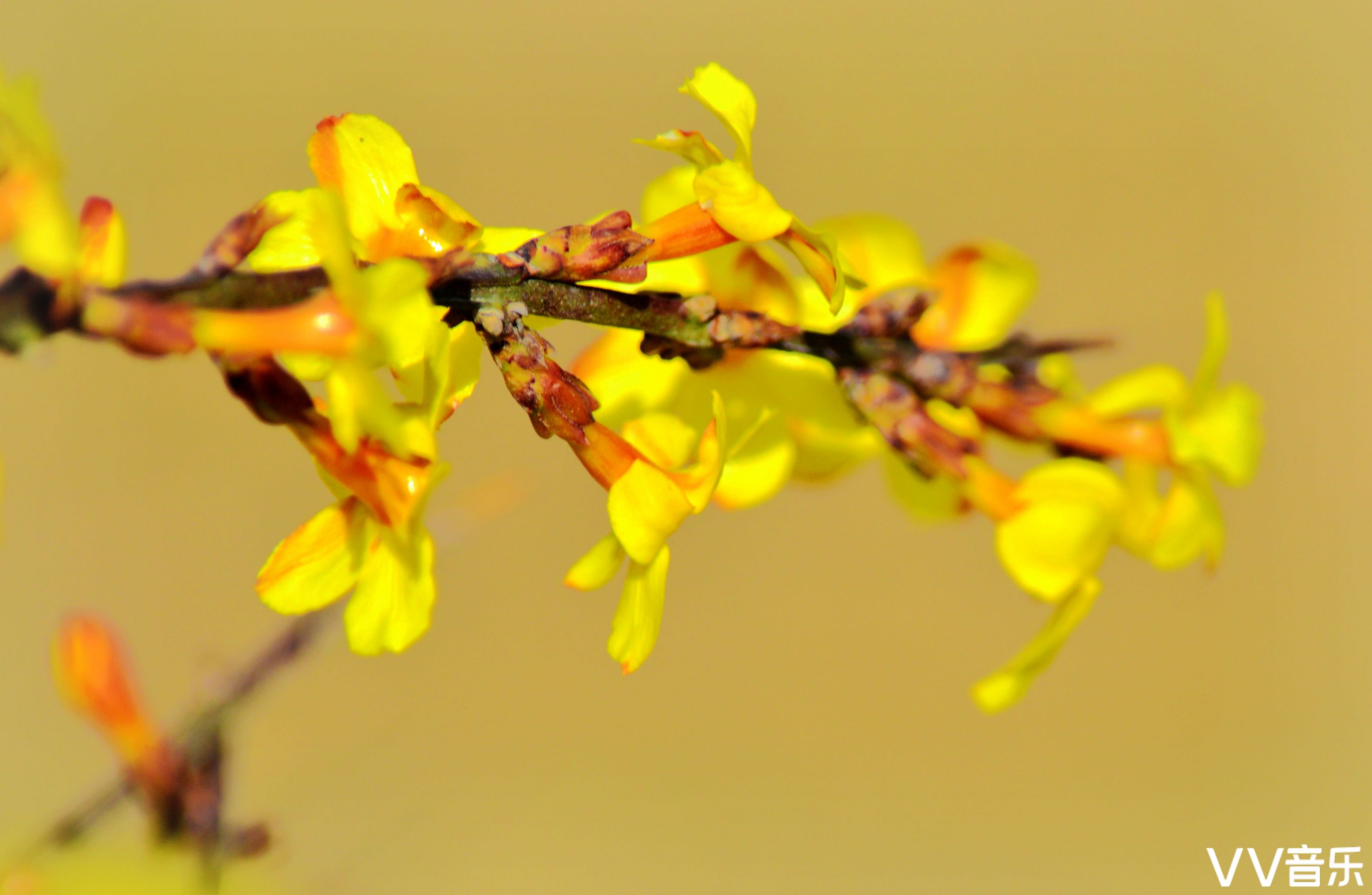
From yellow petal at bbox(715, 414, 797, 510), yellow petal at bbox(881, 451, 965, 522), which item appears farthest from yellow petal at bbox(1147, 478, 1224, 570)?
yellow petal at bbox(715, 414, 797, 510)

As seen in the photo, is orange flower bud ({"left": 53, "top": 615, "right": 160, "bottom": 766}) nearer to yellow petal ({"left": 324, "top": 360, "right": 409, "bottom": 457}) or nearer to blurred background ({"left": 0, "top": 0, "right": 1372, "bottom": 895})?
yellow petal ({"left": 324, "top": 360, "right": 409, "bottom": 457})

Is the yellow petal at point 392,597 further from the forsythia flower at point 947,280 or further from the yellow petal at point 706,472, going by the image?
the forsythia flower at point 947,280

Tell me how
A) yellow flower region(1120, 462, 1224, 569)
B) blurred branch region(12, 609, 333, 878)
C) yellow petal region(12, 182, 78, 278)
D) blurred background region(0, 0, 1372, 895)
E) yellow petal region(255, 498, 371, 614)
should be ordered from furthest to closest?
blurred background region(0, 0, 1372, 895) → yellow flower region(1120, 462, 1224, 569) → blurred branch region(12, 609, 333, 878) → yellow petal region(255, 498, 371, 614) → yellow petal region(12, 182, 78, 278)

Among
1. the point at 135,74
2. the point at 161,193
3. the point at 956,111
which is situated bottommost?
the point at 161,193

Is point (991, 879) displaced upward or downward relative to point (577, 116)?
downward

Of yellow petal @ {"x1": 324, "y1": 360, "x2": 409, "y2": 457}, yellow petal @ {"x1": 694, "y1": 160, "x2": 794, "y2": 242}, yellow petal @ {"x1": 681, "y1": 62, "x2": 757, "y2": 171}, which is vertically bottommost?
yellow petal @ {"x1": 324, "y1": 360, "x2": 409, "y2": 457}

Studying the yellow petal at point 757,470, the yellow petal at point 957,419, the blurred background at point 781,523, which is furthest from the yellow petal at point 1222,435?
the blurred background at point 781,523

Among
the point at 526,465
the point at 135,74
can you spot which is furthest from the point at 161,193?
the point at 526,465

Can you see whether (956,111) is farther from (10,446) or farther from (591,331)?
(10,446)
